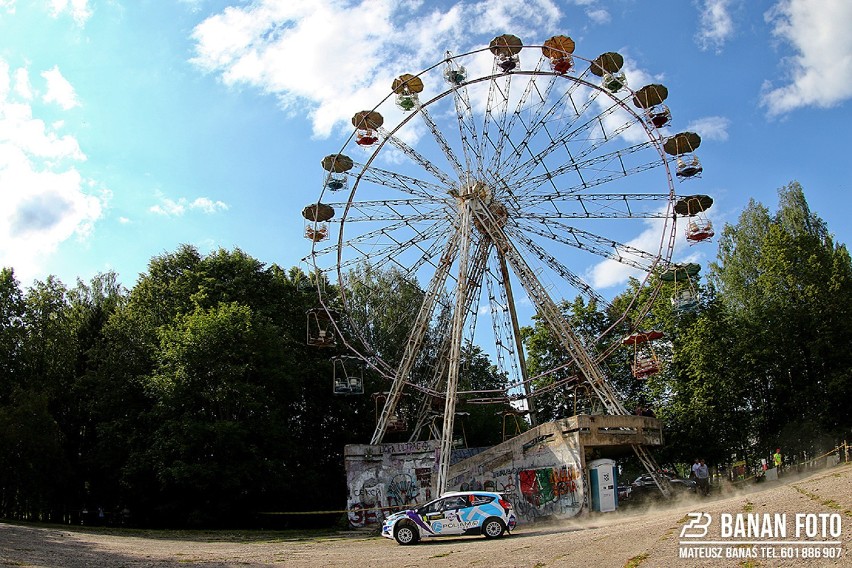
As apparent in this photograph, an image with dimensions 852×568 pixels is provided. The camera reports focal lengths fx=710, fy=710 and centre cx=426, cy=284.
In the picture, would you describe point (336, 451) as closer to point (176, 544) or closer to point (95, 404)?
point (95, 404)

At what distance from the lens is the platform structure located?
26859mm

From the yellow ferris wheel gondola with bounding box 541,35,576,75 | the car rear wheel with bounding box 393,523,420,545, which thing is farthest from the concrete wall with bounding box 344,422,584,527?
the yellow ferris wheel gondola with bounding box 541,35,576,75

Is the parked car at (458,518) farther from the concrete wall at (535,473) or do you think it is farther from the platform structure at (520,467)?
the platform structure at (520,467)

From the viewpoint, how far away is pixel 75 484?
4100 centimetres

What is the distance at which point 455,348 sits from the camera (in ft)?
96.2

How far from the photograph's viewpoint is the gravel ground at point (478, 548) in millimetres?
12406

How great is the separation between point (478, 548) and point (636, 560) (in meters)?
6.17

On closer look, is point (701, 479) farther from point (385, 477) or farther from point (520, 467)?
point (385, 477)

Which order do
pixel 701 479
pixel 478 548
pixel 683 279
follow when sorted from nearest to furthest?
pixel 478 548 → pixel 701 479 → pixel 683 279

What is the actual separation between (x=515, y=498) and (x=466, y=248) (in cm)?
1064

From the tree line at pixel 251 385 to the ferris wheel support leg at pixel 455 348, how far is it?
514cm

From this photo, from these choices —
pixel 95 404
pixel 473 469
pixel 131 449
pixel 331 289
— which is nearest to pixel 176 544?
pixel 473 469

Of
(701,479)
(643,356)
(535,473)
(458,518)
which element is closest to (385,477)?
(535,473)

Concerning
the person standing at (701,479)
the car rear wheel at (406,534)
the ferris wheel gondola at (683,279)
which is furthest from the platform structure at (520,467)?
the car rear wheel at (406,534)
